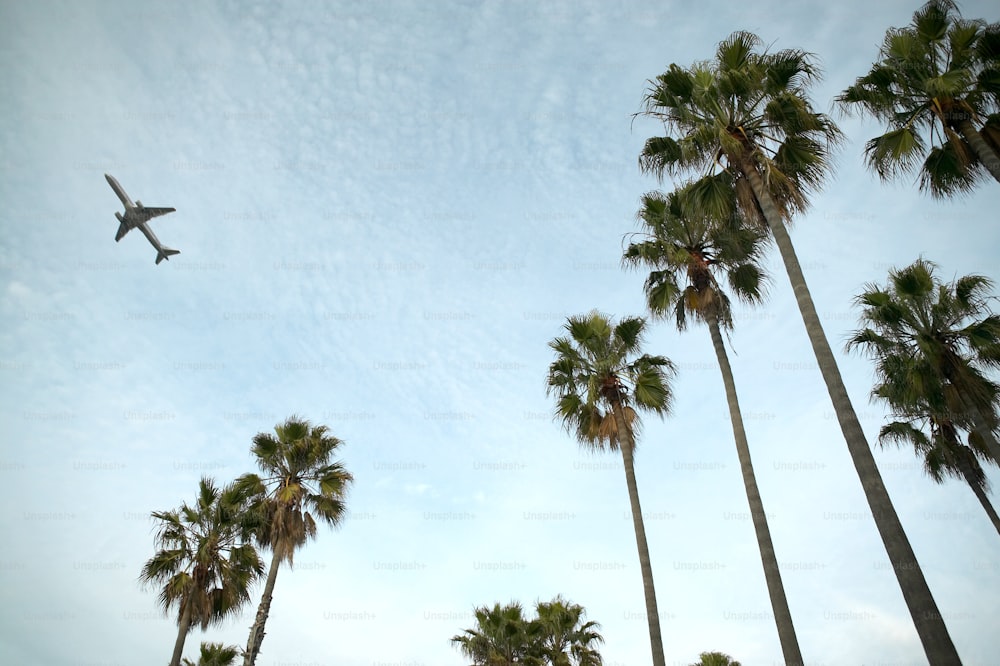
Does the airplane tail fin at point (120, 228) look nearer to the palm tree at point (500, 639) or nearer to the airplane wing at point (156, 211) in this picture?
the airplane wing at point (156, 211)

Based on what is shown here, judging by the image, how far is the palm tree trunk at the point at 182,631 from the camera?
18500 millimetres

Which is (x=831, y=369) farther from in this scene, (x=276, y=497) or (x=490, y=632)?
(x=490, y=632)

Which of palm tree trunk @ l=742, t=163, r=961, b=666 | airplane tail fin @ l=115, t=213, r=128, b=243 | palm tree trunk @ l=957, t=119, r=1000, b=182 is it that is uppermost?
airplane tail fin @ l=115, t=213, r=128, b=243

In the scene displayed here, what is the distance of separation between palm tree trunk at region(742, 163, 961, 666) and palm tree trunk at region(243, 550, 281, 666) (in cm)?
1768

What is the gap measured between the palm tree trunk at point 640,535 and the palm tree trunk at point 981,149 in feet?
34.4

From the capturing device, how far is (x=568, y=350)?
757 inches

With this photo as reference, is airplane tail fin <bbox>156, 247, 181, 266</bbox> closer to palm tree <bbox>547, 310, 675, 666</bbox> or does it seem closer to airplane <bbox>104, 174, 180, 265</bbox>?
airplane <bbox>104, 174, 180, 265</bbox>

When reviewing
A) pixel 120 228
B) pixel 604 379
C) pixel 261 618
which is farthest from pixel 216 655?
pixel 120 228

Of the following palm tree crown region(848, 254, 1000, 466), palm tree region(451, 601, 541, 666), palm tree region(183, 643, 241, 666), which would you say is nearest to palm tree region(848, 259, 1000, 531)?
palm tree crown region(848, 254, 1000, 466)

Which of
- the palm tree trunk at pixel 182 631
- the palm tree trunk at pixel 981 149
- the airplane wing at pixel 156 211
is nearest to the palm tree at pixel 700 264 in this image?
the palm tree trunk at pixel 981 149

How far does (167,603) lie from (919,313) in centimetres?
2477

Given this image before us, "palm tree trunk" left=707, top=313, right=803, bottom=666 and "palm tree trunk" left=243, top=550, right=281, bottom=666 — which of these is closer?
"palm tree trunk" left=707, top=313, right=803, bottom=666

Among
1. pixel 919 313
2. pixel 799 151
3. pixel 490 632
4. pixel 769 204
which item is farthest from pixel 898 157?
pixel 490 632

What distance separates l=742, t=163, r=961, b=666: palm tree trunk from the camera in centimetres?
802
